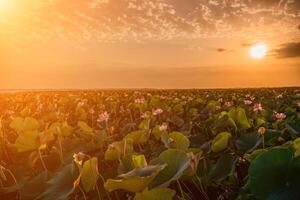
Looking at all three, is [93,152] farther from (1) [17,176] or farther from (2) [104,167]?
(1) [17,176]

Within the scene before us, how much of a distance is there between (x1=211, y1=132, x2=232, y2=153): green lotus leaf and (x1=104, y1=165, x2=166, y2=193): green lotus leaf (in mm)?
923

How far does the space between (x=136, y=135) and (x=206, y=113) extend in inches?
115

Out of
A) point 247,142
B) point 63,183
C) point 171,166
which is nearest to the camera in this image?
point 171,166

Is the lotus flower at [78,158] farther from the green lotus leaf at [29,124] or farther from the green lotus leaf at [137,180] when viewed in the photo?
the green lotus leaf at [29,124]

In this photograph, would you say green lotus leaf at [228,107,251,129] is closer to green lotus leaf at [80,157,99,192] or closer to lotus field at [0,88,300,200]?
lotus field at [0,88,300,200]

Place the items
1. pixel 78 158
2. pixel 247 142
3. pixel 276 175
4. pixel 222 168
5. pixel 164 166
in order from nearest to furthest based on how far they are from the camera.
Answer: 1. pixel 276 175
2. pixel 164 166
3. pixel 78 158
4. pixel 222 168
5. pixel 247 142

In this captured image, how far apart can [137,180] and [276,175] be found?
1.32 feet

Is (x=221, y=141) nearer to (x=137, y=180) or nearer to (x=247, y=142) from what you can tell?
(x=247, y=142)

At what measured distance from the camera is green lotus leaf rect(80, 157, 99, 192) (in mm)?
1638

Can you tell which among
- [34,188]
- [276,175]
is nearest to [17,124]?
[34,188]

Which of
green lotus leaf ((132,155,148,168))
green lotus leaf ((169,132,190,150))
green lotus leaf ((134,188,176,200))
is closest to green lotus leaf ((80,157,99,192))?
green lotus leaf ((132,155,148,168))

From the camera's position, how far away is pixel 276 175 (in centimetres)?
131

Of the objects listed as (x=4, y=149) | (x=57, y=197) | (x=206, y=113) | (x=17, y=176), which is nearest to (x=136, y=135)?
(x=17, y=176)

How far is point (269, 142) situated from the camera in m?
2.73
